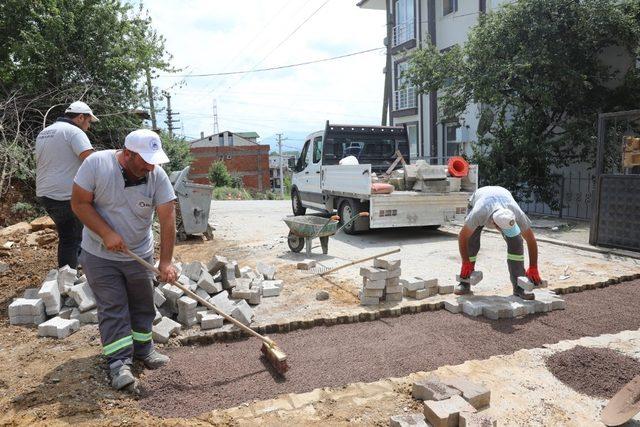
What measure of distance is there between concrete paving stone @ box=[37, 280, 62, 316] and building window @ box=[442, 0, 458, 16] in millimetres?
16700

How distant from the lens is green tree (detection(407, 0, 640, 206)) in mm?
10570

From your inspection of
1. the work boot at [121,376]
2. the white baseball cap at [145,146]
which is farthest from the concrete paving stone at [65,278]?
the white baseball cap at [145,146]

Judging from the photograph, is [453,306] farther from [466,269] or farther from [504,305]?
[466,269]

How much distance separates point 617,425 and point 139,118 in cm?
969

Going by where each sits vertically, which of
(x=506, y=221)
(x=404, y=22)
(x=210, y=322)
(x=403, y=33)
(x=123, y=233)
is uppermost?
(x=404, y=22)

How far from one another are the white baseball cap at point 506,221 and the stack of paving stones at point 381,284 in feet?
3.56

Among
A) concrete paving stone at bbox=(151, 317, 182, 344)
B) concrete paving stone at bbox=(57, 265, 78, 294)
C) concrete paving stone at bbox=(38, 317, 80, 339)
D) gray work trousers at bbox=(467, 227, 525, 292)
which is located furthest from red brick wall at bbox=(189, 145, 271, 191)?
concrete paving stone at bbox=(151, 317, 182, 344)

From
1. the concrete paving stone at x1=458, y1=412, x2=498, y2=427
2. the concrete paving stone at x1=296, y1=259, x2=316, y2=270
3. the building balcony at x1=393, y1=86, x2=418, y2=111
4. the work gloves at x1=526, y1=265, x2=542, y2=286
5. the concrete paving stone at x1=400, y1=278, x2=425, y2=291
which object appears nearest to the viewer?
the concrete paving stone at x1=458, y1=412, x2=498, y2=427

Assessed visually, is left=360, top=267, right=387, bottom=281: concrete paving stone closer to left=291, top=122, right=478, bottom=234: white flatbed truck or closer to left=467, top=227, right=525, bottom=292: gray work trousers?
left=467, top=227, right=525, bottom=292: gray work trousers

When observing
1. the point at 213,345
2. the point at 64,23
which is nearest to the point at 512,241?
the point at 213,345

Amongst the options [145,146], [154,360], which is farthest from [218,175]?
[145,146]

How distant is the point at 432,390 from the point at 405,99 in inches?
733

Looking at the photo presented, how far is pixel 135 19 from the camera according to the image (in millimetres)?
9938

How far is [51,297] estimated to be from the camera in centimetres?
415
